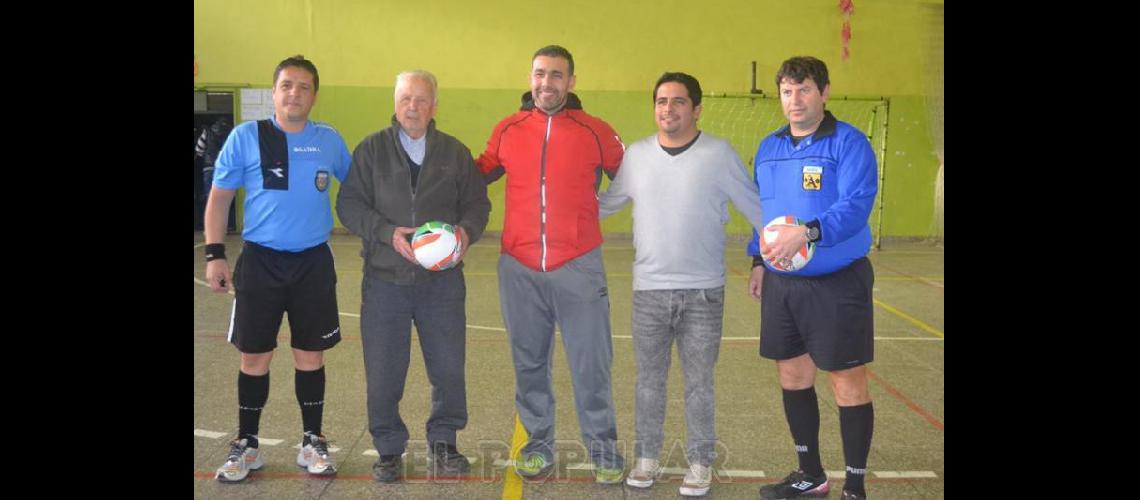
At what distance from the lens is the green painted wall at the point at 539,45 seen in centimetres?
1477

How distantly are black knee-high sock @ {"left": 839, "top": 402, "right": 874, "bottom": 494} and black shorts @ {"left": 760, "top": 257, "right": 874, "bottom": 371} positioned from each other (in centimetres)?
22

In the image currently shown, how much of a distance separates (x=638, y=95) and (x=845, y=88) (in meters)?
3.54

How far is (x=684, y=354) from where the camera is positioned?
3.92m

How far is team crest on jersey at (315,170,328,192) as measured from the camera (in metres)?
3.95

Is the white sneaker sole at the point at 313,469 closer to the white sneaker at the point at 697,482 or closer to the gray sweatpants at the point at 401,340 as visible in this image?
the gray sweatpants at the point at 401,340

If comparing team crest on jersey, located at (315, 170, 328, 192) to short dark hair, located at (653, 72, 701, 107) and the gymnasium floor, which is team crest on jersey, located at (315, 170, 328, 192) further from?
short dark hair, located at (653, 72, 701, 107)

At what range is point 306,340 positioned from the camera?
13.2 feet

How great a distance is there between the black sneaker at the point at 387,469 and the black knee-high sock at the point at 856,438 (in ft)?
6.66

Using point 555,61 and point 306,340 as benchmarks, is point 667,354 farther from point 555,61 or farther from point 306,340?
point 306,340

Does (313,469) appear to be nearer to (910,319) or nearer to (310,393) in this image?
(310,393)

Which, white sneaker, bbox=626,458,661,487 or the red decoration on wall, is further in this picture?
the red decoration on wall

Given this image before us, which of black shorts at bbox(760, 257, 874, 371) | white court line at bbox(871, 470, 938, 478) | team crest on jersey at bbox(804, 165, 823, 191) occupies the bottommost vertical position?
white court line at bbox(871, 470, 938, 478)

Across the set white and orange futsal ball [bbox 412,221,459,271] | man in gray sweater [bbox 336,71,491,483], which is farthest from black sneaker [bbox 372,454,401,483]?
white and orange futsal ball [bbox 412,221,459,271]
